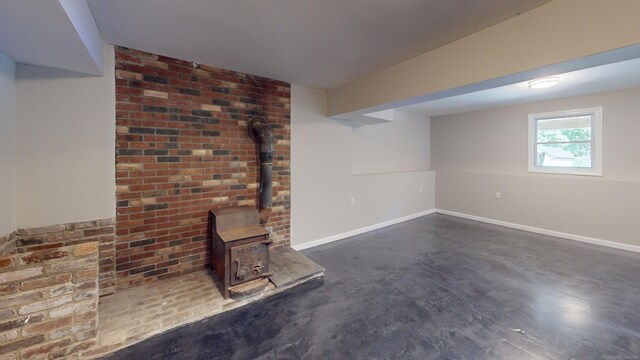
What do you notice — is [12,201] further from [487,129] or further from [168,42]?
[487,129]

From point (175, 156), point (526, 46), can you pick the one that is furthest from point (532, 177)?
point (175, 156)

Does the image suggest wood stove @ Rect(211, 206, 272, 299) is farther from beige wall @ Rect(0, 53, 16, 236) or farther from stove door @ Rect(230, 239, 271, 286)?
beige wall @ Rect(0, 53, 16, 236)

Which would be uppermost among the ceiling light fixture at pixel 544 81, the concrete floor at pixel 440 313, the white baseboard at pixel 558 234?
the ceiling light fixture at pixel 544 81

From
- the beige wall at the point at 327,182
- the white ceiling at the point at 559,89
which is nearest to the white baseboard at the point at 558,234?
the beige wall at the point at 327,182

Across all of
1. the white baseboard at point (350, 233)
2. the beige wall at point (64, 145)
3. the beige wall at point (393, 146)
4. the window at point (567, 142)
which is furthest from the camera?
the beige wall at point (393, 146)

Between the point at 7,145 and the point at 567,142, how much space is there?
7176 millimetres

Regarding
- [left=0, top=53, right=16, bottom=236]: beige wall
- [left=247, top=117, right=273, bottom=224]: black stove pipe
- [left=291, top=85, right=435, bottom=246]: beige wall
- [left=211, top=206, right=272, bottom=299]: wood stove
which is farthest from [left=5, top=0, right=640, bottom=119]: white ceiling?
[left=211, top=206, right=272, bottom=299]: wood stove

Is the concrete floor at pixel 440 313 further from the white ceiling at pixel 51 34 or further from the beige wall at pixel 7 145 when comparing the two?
the white ceiling at pixel 51 34

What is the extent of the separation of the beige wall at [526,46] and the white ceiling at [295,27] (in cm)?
9

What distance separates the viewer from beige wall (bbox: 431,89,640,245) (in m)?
3.70

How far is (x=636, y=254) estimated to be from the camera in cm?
346

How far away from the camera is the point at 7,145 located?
5.99ft

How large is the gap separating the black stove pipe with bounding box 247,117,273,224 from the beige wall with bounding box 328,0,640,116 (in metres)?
1.56

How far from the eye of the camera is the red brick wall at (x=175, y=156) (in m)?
2.37
